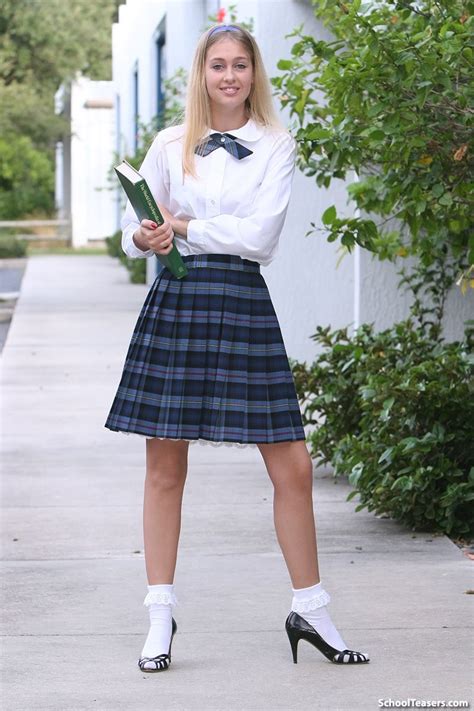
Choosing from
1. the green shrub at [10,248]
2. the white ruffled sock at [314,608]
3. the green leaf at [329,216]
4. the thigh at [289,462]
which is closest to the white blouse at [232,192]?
the thigh at [289,462]

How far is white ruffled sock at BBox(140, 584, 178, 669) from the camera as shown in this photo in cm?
394

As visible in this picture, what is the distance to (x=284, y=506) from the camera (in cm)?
394

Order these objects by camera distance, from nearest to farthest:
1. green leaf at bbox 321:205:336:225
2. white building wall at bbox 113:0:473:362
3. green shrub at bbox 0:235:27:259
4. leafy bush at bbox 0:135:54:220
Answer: green leaf at bbox 321:205:336:225 < white building wall at bbox 113:0:473:362 < green shrub at bbox 0:235:27:259 < leafy bush at bbox 0:135:54:220

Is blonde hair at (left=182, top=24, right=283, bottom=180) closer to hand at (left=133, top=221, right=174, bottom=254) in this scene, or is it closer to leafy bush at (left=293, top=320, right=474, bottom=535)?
hand at (left=133, top=221, right=174, bottom=254)

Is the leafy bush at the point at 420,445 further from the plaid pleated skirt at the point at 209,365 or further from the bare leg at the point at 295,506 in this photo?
the plaid pleated skirt at the point at 209,365

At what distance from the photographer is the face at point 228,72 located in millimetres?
3963

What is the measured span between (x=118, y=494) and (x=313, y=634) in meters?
2.89

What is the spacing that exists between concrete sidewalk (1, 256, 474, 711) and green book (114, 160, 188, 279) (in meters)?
1.21

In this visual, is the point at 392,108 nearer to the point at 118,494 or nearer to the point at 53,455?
the point at 118,494

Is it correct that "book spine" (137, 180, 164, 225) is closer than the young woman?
Yes

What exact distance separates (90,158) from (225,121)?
107ft

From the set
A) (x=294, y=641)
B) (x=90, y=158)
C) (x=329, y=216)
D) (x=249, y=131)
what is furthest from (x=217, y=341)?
(x=90, y=158)

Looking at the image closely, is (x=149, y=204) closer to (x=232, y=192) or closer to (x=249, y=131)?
(x=232, y=192)

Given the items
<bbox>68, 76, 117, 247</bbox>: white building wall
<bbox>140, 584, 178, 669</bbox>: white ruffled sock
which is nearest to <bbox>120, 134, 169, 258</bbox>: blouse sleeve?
<bbox>140, 584, 178, 669</bbox>: white ruffled sock
